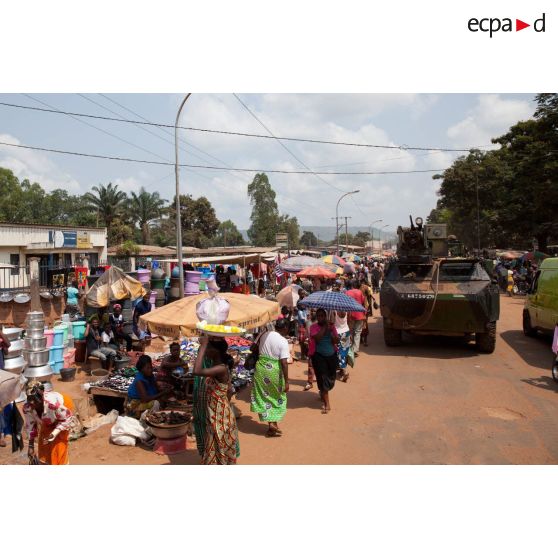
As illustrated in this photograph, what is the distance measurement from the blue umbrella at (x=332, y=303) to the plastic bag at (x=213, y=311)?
2018mm

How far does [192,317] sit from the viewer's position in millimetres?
6066

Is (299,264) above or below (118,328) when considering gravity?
above

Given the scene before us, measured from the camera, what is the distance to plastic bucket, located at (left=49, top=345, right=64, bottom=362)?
8.82 metres

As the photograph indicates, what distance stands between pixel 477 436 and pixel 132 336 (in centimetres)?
745

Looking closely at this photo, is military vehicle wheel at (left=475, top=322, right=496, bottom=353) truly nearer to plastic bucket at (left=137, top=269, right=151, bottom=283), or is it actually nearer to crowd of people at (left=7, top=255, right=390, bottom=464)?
crowd of people at (left=7, top=255, right=390, bottom=464)

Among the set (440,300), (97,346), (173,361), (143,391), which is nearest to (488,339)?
(440,300)

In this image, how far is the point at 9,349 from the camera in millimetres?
8062

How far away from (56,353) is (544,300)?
10037 mm

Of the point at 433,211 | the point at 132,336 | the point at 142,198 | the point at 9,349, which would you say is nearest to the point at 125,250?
the point at 142,198

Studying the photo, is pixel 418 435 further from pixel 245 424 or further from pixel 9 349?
pixel 9 349

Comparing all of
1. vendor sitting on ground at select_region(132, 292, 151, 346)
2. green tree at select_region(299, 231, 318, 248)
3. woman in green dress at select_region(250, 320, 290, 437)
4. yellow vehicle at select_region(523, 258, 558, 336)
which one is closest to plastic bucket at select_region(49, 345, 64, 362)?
vendor sitting on ground at select_region(132, 292, 151, 346)

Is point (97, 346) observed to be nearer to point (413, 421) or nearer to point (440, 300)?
point (413, 421)

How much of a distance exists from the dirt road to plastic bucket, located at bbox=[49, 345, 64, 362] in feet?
11.5

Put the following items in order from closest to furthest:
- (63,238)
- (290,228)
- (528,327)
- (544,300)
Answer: (544,300) → (528,327) → (63,238) → (290,228)
